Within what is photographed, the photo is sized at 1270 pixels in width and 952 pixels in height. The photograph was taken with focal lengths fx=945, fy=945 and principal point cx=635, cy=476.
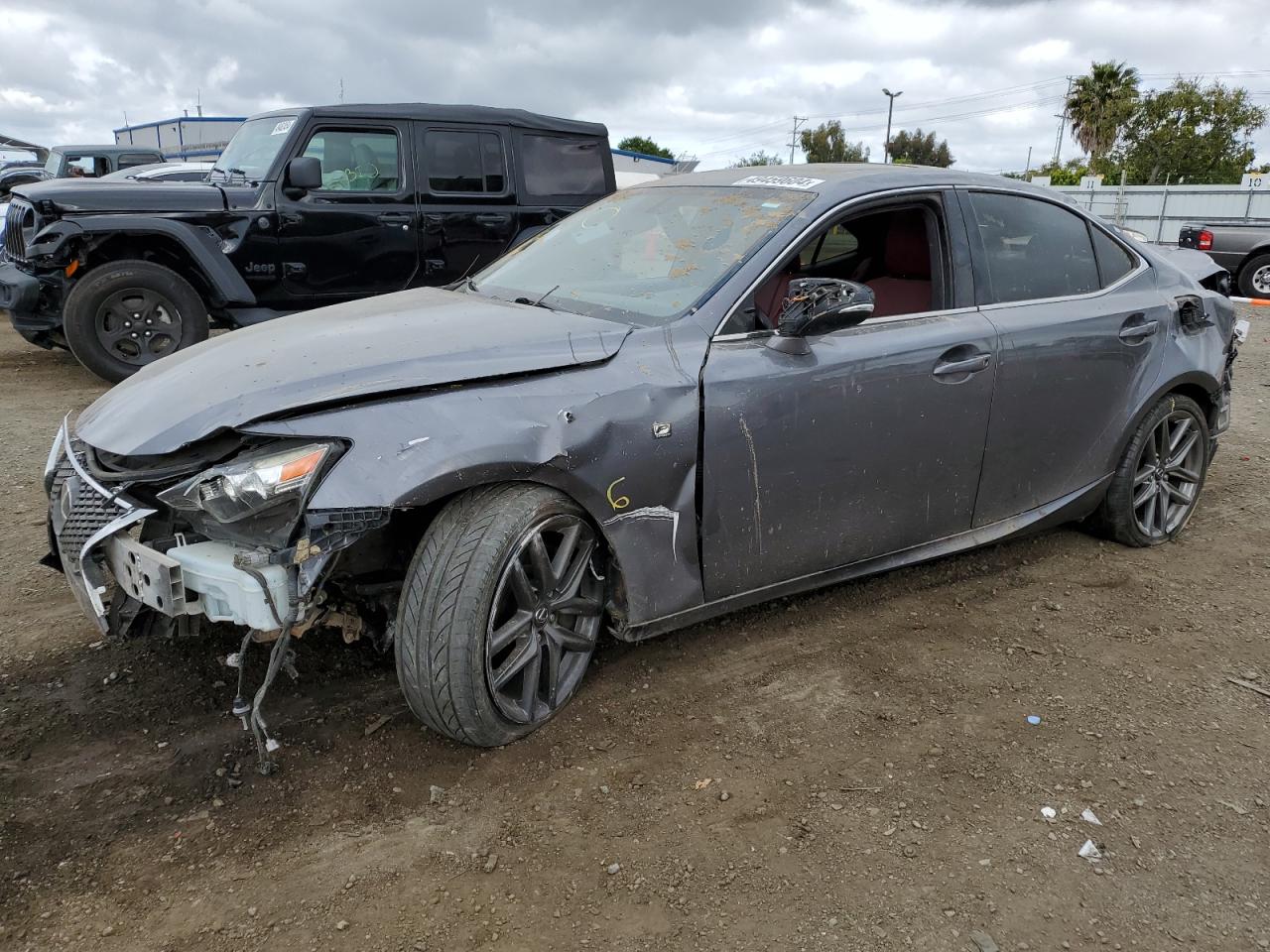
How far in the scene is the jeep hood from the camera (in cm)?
677

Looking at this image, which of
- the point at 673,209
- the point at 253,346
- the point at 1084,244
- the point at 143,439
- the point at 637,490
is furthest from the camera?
the point at 1084,244

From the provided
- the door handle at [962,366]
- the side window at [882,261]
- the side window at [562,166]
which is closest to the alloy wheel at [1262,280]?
the side window at [562,166]

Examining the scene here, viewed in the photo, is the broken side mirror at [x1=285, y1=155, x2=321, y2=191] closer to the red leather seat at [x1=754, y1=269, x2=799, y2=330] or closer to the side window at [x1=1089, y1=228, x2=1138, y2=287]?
the red leather seat at [x1=754, y1=269, x2=799, y2=330]

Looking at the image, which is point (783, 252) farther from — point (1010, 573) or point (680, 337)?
point (1010, 573)

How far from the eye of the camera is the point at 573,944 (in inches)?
81.0

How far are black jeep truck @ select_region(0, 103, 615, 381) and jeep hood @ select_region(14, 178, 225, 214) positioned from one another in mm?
10

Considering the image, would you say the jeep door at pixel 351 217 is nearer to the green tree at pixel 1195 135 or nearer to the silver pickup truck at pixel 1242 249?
the silver pickup truck at pixel 1242 249

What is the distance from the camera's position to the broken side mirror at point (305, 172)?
689 cm

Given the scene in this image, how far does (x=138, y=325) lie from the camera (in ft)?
22.9

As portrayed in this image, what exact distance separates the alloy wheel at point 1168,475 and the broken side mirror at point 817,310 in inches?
78.4

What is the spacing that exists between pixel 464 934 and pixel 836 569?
1791 millimetres

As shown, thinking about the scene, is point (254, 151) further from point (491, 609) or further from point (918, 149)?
point (918, 149)

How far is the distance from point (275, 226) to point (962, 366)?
5611mm

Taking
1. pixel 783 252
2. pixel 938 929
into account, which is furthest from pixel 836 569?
pixel 938 929
